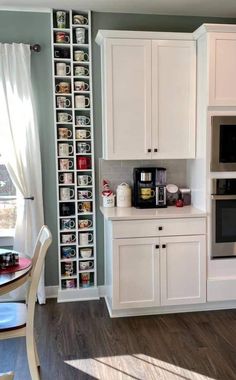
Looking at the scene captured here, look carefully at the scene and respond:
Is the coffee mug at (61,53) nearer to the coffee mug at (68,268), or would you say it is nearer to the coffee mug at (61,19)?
the coffee mug at (61,19)

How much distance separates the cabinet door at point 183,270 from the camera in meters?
3.21

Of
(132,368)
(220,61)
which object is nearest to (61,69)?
(220,61)

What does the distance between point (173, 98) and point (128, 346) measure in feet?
6.63

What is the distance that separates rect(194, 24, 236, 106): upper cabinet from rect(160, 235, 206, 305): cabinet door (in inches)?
45.7

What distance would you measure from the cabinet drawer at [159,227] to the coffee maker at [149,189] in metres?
0.35

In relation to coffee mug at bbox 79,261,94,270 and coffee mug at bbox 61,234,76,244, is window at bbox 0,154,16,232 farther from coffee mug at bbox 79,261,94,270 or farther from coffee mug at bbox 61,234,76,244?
coffee mug at bbox 79,261,94,270

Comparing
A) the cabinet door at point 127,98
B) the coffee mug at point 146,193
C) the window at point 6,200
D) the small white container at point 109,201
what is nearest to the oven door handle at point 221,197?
the coffee mug at point 146,193

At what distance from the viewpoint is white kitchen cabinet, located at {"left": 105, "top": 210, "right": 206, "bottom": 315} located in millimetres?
3150

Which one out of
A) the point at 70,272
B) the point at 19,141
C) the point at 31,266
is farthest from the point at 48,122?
the point at 31,266

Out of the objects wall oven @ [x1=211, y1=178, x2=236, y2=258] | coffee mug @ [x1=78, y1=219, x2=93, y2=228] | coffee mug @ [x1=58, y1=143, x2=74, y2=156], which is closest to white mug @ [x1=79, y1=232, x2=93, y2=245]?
coffee mug @ [x1=78, y1=219, x2=93, y2=228]

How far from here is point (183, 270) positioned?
3246 mm

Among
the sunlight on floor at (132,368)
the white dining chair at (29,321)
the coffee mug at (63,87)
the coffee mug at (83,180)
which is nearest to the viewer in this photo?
the white dining chair at (29,321)

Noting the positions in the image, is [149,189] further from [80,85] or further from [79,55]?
[79,55]

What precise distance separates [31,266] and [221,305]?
1862 millimetres
